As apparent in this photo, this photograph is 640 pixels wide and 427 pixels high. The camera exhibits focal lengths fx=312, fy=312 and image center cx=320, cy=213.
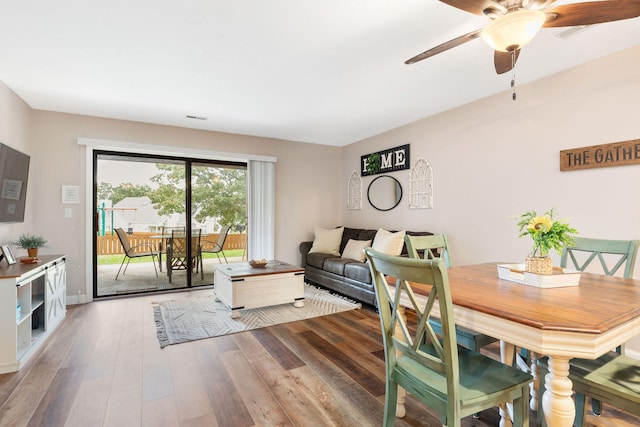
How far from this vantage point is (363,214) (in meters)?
5.40

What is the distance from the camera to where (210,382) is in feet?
6.98

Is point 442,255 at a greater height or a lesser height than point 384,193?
lesser

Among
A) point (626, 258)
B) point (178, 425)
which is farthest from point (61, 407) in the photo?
point (626, 258)

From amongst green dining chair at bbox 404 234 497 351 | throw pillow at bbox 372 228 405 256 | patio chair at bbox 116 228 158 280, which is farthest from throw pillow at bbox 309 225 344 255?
green dining chair at bbox 404 234 497 351

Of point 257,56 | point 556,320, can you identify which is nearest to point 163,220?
point 257,56

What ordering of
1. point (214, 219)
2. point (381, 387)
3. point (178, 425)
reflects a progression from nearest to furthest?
point (178, 425), point (381, 387), point (214, 219)

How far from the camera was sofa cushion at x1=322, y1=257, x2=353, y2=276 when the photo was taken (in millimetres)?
4267

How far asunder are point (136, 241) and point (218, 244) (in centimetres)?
115

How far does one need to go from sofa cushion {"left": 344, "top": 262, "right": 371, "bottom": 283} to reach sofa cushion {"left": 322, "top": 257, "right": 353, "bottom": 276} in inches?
4.0

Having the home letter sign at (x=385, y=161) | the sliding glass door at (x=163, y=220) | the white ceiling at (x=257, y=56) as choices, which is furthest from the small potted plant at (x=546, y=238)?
the sliding glass door at (x=163, y=220)

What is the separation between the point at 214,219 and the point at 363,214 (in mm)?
2477

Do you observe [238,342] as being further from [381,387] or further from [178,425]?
[381,387]

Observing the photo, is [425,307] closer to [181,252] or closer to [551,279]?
[551,279]

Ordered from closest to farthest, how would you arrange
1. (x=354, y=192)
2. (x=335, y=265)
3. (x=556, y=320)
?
(x=556, y=320) → (x=335, y=265) → (x=354, y=192)
